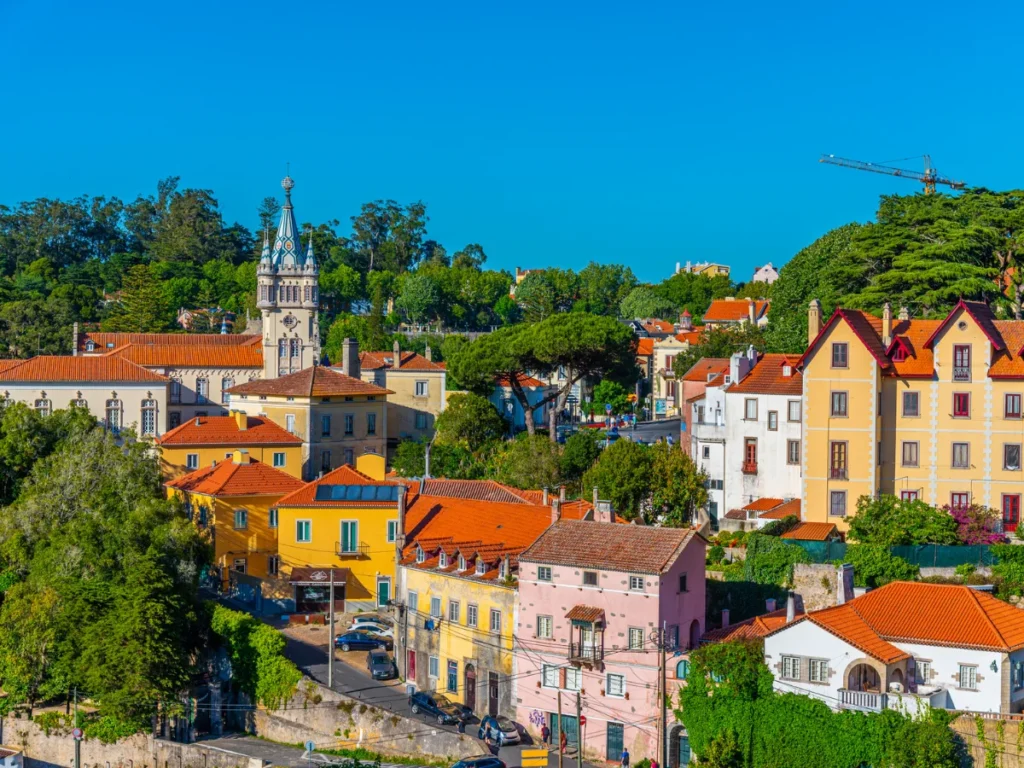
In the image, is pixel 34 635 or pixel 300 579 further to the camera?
pixel 300 579

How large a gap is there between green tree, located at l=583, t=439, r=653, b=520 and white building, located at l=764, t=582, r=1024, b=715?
14.9 meters

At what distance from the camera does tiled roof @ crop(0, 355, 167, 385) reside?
8484 centimetres

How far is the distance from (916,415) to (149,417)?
4661 centimetres

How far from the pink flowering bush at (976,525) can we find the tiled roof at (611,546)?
33.3 feet

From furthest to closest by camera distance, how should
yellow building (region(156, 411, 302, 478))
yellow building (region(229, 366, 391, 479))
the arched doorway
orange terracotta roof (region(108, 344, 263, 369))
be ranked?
orange terracotta roof (region(108, 344, 263, 369)) → yellow building (region(229, 366, 391, 479)) → yellow building (region(156, 411, 302, 478)) → the arched doorway

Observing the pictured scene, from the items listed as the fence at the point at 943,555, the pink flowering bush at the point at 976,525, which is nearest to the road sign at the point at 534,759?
the fence at the point at 943,555

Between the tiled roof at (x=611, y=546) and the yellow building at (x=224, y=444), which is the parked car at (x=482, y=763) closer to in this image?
the tiled roof at (x=611, y=546)

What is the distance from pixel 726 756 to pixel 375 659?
13576 millimetres

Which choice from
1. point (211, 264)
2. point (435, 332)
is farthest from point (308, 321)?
point (211, 264)

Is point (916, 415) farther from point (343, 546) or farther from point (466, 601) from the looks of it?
point (343, 546)

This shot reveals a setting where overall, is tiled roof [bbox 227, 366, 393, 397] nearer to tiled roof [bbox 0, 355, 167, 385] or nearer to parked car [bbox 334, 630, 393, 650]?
tiled roof [bbox 0, 355, 167, 385]

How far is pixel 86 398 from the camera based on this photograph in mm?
85062

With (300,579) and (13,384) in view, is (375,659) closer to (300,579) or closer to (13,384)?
(300,579)

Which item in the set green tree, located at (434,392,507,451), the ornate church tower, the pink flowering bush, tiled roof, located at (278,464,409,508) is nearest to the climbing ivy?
the pink flowering bush
